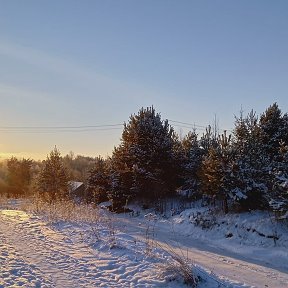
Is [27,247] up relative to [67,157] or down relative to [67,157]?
down

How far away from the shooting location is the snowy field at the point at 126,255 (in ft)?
26.8

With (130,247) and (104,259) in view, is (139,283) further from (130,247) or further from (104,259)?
(130,247)

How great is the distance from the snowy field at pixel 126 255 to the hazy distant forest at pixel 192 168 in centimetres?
161

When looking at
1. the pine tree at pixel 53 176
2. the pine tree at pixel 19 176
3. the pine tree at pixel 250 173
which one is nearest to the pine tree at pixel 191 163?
the pine tree at pixel 250 173

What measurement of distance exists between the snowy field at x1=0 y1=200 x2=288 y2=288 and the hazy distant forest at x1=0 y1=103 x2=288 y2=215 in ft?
5.28

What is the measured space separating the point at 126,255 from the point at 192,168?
19.0 metres

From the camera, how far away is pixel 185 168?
29.5 metres

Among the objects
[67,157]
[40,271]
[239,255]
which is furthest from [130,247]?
[67,157]

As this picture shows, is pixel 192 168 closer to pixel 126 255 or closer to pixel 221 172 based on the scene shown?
pixel 221 172

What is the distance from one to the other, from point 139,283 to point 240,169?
13062 millimetres

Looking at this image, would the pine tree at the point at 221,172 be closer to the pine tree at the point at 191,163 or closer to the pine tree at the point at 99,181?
the pine tree at the point at 191,163

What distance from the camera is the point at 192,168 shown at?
94.1 ft

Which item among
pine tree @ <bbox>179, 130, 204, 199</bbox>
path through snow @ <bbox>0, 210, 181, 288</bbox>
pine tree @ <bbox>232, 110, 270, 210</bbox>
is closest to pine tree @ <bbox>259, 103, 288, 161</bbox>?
pine tree @ <bbox>232, 110, 270, 210</bbox>

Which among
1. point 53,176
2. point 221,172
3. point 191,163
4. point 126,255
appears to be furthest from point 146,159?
point 126,255
